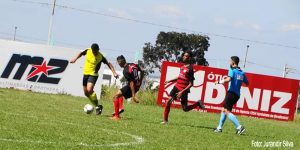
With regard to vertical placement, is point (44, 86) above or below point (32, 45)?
below

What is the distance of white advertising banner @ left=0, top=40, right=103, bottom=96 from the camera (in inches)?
1083

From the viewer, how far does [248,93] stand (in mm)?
28234

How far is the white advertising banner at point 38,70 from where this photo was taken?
27.5m

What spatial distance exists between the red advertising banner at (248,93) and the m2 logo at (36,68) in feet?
15.8

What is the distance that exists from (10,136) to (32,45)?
1920 cm

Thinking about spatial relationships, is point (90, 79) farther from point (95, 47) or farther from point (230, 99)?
point (230, 99)

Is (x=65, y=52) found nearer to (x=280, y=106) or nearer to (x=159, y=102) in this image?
(x=159, y=102)

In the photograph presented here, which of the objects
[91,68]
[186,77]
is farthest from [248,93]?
[91,68]

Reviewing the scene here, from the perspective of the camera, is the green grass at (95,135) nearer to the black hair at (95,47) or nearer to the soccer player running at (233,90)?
the soccer player running at (233,90)

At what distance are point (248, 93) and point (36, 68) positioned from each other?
9.65 meters

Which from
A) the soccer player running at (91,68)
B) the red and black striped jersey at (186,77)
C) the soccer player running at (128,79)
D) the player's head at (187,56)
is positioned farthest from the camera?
the soccer player running at (91,68)

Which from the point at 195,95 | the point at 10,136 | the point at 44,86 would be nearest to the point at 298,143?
the point at 10,136

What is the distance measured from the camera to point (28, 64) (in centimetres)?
2770

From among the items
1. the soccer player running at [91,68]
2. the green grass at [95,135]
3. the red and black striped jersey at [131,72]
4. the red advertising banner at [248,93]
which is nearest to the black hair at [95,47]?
the soccer player running at [91,68]
